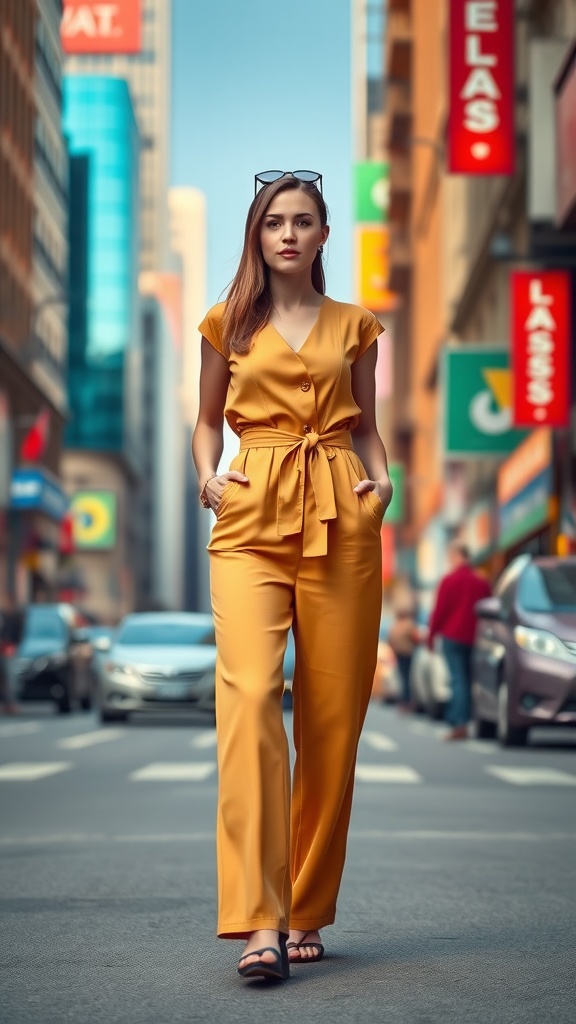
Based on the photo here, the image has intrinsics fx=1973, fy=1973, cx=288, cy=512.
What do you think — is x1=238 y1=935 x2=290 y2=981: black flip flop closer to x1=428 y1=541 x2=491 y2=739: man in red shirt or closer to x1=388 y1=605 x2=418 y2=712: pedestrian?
x1=428 y1=541 x2=491 y2=739: man in red shirt

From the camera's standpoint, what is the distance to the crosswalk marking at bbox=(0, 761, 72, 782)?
12.8m

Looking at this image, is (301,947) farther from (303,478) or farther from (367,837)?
(367,837)

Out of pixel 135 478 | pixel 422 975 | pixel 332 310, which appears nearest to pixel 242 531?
pixel 332 310

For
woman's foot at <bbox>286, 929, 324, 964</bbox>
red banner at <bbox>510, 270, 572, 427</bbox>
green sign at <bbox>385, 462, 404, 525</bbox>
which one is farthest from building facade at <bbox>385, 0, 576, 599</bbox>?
woman's foot at <bbox>286, 929, 324, 964</bbox>

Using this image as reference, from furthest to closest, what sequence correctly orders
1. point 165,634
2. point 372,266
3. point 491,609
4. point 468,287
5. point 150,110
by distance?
point 150,110 → point 372,266 → point 468,287 → point 165,634 → point 491,609

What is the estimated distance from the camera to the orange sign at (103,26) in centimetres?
7488

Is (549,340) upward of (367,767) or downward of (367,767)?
upward

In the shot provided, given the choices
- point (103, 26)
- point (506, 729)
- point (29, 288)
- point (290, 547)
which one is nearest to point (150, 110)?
point (103, 26)

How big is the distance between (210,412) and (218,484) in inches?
11.1

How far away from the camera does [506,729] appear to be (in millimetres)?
15875

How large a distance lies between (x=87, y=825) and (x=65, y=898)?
2.86m

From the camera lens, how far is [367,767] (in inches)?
554

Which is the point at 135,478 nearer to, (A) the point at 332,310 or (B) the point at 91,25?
(B) the point at 91,25

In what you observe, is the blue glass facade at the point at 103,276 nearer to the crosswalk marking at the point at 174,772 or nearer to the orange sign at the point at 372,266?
the orange sign at the point at 372,266
